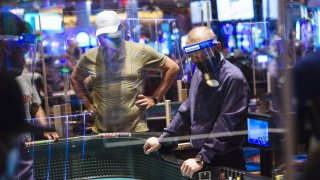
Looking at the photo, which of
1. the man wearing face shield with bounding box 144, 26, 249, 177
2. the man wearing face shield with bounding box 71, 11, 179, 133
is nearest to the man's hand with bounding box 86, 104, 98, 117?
the man wearing face shield with bounding box 71, 11, 179, 133

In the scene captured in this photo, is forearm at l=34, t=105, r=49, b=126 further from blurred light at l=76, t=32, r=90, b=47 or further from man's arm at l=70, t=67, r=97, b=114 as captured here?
blurred light at l=76, t=32, r=90, b=47

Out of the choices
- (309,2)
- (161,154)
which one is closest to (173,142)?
(161,154)

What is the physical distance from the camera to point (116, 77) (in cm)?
288

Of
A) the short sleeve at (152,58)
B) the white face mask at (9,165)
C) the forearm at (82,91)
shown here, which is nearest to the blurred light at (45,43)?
the forearm at (82,91)

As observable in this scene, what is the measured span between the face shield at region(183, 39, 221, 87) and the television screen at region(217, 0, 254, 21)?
240cm

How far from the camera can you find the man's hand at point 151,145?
3.06m

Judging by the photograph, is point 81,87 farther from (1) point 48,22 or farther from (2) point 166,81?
(2) point 166,81

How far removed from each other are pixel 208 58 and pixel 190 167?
0.58 m

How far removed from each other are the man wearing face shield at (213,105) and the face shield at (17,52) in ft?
3.02

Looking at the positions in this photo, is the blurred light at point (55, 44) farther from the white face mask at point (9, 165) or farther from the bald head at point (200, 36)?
the white face mask at point (9, 165)

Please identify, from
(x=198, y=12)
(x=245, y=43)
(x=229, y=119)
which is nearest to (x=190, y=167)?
(x=229, y=119)

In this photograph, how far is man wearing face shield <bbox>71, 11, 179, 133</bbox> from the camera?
2805 millimetres

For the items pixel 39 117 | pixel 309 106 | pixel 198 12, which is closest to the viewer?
pixel 309 106

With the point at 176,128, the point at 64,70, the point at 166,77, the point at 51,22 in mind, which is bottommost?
the point at 176,128
